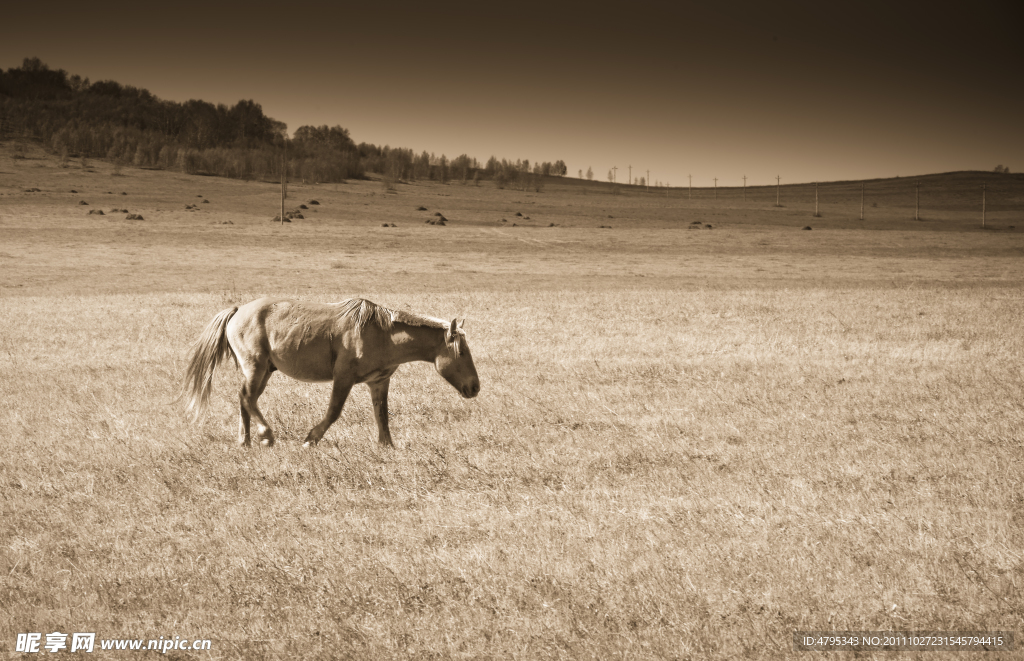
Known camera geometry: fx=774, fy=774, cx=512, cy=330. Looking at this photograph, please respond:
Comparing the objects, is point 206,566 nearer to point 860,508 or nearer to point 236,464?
point 236,464

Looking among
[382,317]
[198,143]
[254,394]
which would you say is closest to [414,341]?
[382,317]

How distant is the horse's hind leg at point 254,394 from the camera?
8906 mm

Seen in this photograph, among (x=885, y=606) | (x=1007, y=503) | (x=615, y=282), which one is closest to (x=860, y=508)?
(x=1007, y=503)

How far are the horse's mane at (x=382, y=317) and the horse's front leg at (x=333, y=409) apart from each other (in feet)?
2.25

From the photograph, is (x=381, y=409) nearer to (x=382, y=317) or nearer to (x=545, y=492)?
(x=382, y=317)

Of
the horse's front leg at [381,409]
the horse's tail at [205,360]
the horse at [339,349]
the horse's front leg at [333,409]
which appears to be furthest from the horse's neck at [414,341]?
the horse's tail at [205,360]

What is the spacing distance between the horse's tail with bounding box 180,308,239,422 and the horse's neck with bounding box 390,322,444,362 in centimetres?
214

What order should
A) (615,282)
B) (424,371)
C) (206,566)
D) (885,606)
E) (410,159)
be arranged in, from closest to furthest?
(885,606) → (206,566) → (424,371) → (615,282) → (410,159)

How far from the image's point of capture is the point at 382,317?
8945mm

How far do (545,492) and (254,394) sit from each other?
3.71 m

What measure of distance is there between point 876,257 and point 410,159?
13721cm

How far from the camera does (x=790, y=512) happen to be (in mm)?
6867

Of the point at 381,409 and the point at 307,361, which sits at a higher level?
the point at 307,361

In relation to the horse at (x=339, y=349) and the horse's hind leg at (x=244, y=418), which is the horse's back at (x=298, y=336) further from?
the horse's hind leg at (x=244, y=418)
